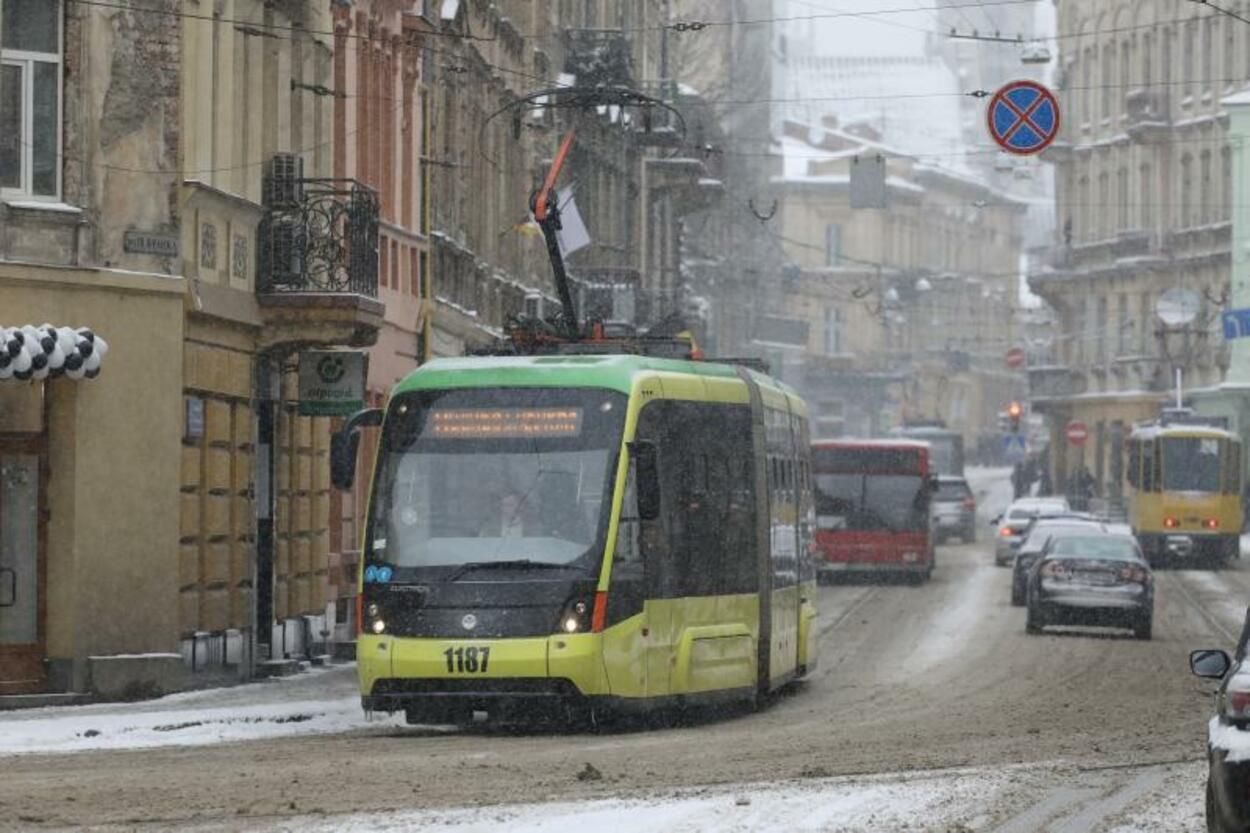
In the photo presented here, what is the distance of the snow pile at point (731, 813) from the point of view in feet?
49.3

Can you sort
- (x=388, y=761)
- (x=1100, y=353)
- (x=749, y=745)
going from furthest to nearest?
(x=1100, y=353), (x=749, y=745), (x=388, y=761)

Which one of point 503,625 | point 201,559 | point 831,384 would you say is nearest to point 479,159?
point 201,559

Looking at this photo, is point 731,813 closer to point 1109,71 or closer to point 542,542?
point 542,542

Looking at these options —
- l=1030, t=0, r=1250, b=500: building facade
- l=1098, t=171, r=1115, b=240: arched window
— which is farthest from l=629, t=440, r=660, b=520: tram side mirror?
l=1098, t=171, r=1115, b=240: arched window

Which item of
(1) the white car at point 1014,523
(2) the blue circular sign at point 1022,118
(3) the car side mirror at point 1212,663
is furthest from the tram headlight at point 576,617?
(1) the white car at point 1014,523

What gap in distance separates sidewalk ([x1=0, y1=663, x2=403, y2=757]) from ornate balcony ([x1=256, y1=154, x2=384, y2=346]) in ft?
13.8

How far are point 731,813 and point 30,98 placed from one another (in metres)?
14.0

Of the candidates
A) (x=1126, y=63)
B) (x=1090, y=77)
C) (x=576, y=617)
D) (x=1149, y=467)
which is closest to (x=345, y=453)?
(x=576, y=617)

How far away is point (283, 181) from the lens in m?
32.5

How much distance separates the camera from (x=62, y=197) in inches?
1098

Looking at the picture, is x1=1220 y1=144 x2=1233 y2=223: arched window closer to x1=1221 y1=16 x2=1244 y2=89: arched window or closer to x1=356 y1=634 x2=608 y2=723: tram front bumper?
x1=1221 y1=16 x2=1244 y2=89: arched window

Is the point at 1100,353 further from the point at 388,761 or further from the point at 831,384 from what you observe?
the point at 388,761

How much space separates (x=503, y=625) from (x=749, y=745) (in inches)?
88.6

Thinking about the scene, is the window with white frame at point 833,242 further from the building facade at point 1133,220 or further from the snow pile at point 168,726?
the snow pile at point 168,726
